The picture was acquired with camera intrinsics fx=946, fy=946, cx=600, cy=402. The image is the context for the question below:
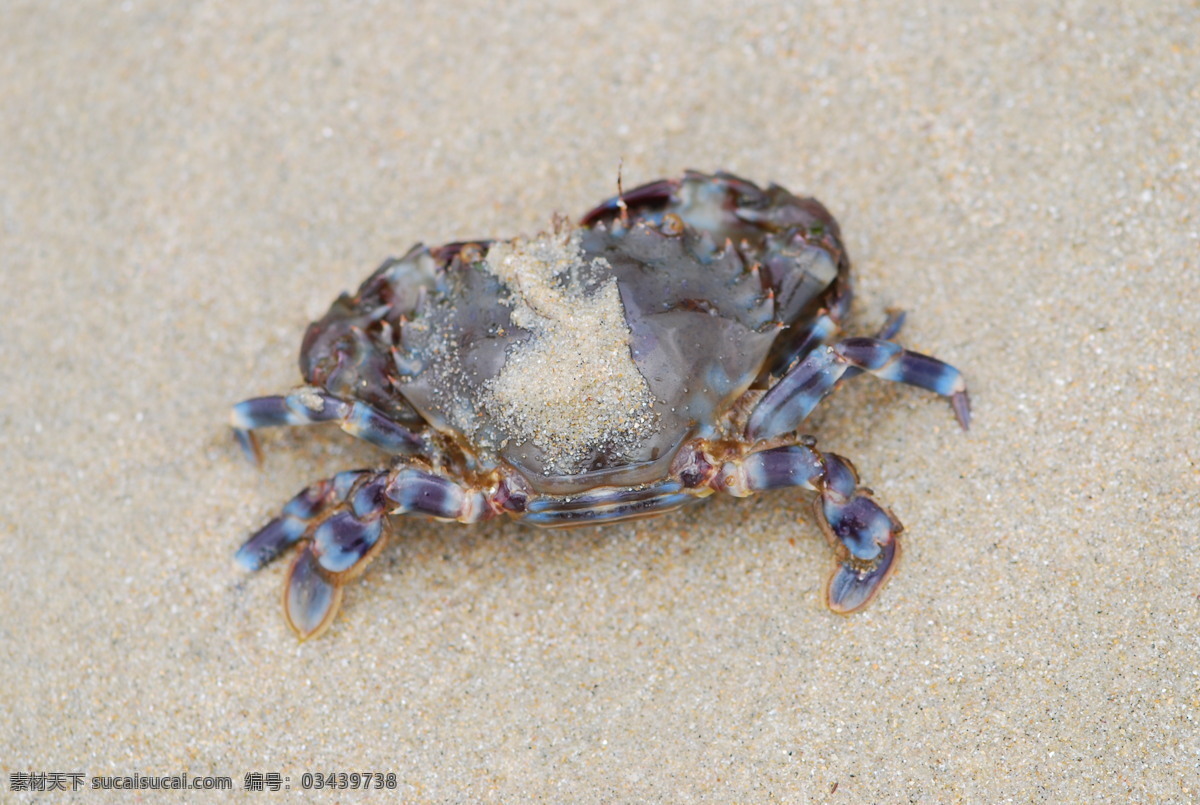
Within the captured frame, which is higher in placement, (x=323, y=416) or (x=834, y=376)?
(x=834, y=376)

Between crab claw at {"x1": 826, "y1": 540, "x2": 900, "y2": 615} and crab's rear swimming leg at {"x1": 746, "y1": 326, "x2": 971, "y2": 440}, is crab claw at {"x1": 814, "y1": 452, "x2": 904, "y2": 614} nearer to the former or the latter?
crab claw at {"x1": 826, "y1": 540, "x2": 900, "y2": 615}

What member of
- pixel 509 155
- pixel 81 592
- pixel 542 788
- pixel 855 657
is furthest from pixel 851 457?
pixel 81 592

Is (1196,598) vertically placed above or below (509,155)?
below

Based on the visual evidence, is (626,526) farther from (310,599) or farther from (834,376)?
(310,599)

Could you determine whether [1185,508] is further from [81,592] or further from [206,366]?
[81,592]

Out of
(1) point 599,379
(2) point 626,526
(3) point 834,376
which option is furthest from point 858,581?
(1) point 599,379

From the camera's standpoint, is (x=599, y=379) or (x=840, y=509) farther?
(x=840, y=509)
